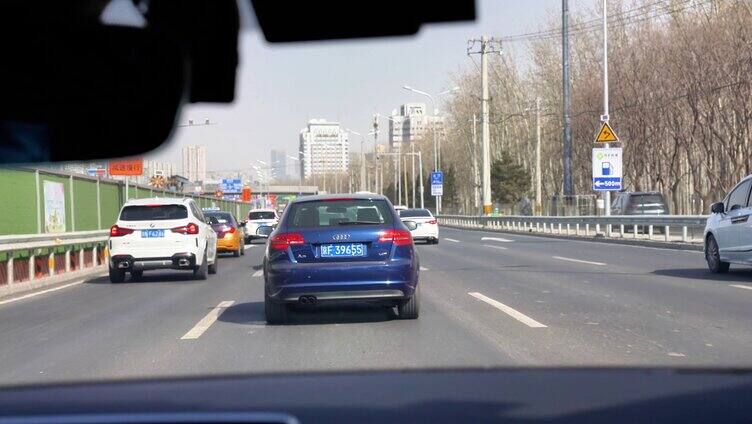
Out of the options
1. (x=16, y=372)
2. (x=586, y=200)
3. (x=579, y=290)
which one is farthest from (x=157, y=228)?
(x=586, y=200)

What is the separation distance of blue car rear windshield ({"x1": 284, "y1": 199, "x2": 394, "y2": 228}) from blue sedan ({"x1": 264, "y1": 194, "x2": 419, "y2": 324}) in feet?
0.04

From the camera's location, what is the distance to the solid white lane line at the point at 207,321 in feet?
32.6

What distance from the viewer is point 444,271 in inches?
744

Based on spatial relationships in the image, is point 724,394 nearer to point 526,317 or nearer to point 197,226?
point 526,317

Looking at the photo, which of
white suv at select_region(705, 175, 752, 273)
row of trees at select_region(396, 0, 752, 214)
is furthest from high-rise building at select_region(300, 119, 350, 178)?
row of trees at select_region(396, 0, 752, 214)

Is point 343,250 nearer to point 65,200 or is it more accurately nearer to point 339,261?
point 339,261

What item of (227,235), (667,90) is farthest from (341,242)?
(667,90)

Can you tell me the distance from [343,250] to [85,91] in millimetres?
6690

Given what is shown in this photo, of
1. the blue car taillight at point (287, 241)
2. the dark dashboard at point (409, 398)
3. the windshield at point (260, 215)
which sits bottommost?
the dark dashboard at point (409, 398)

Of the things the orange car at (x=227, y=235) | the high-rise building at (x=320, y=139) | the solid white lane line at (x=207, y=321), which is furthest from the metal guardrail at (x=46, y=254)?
the high-rise building at (x=320, y=139)

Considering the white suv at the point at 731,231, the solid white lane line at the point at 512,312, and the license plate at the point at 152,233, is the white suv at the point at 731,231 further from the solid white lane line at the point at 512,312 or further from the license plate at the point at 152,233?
the license plate at the point at 152,233

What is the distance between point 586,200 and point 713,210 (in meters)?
30.4

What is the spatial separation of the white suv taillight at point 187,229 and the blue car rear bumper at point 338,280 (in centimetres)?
814

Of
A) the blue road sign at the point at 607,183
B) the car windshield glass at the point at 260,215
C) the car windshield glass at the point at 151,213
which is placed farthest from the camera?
the car windshield glass at the point at 260,215
